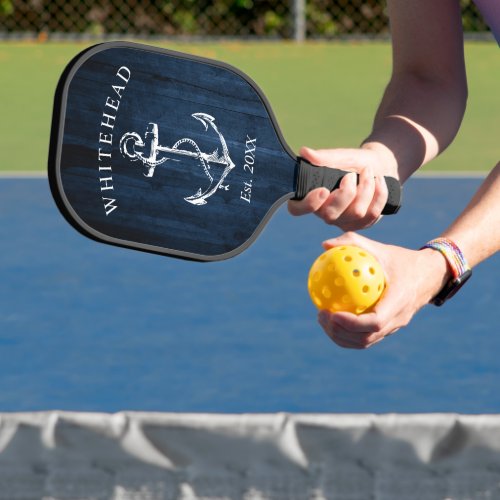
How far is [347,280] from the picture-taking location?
7.19ft

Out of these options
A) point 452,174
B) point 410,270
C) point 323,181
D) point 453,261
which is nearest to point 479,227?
point 453,261

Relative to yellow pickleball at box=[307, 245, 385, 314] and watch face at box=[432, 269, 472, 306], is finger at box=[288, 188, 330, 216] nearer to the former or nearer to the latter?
yellow pickleball at box=[307, 245, 385, 314]

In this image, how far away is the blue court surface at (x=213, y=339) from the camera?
4152mm

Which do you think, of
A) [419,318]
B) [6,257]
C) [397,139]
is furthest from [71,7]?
[397,139]

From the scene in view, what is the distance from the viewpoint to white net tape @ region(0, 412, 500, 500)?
234 cm

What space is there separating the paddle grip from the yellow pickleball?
6.5 inches

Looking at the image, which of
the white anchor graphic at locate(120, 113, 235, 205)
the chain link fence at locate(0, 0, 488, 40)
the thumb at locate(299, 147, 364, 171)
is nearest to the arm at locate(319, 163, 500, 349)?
the thumb at locate(299, 147, 364, 171)

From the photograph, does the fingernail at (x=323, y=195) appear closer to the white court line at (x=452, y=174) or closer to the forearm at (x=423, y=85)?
the forearm at (x=423, y=85)

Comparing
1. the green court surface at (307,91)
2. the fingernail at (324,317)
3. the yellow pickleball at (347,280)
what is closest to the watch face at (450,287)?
the yellow pickleball at (347,280)

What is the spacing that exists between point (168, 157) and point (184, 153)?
0.04m

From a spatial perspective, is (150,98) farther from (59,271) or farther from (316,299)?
(59,271)

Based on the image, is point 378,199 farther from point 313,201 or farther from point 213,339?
point 213,339

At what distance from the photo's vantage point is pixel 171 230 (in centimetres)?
233

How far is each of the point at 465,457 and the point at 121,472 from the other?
0.59 metres
